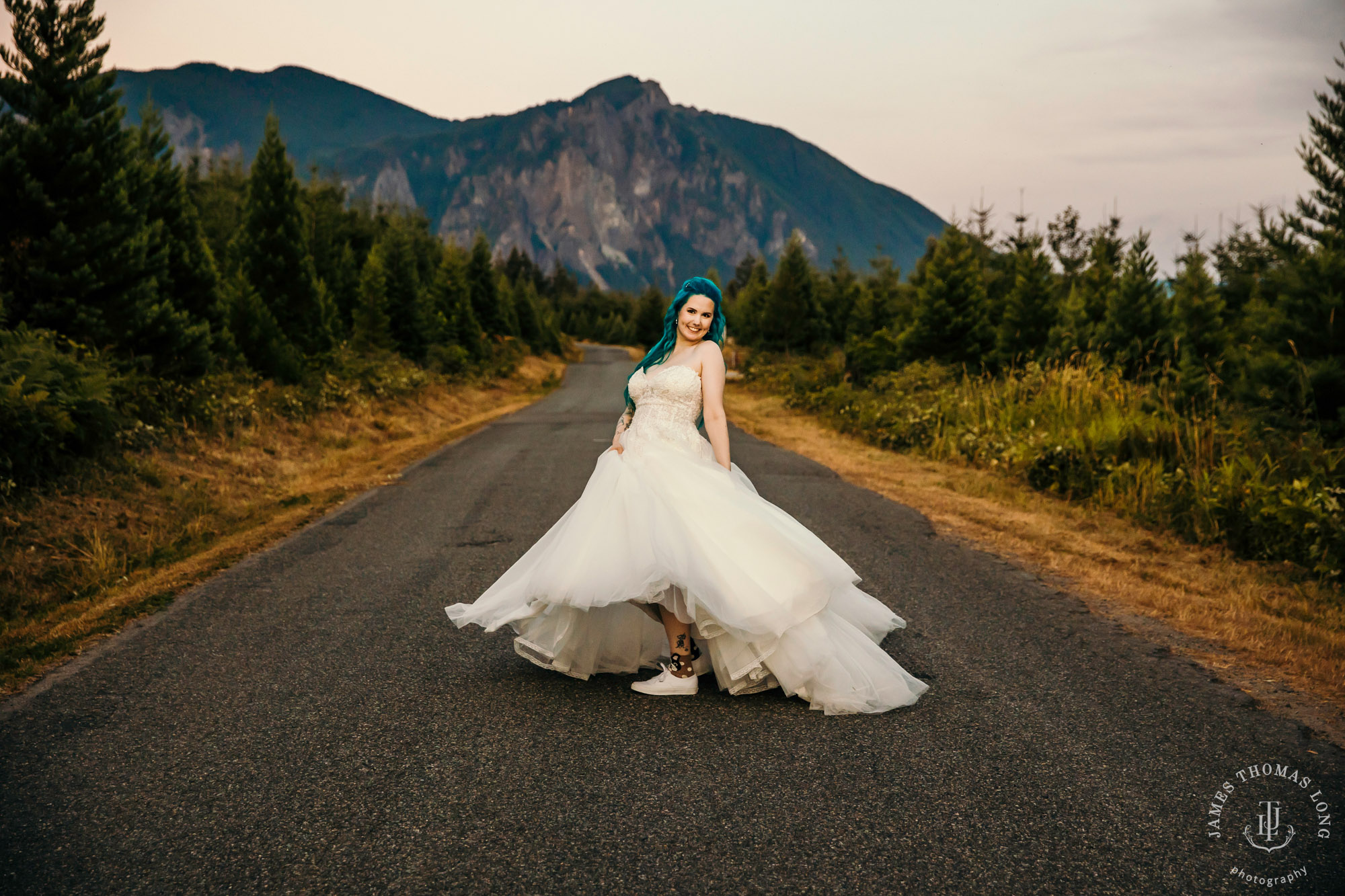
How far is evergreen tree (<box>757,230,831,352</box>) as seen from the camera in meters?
37.5

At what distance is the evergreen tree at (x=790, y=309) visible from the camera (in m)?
37.5

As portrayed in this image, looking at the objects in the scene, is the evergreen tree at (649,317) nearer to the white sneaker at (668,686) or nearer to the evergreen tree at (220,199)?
the evergreen tree at (220,199)

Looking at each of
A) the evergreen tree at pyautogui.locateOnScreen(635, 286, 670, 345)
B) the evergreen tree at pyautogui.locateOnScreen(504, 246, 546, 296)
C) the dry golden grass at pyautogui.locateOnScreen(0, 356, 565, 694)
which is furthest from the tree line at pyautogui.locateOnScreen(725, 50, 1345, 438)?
the evergreen tree at pyautogui.locateOnScreen(504, 246, 546, 296)

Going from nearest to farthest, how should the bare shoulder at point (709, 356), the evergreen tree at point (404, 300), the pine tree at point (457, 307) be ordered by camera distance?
the bare shoulder at point (709, 356) < the evergreen tree at point (404, 300) < the pine tree at point (457, 307)

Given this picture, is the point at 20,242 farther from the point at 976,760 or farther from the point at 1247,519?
the point at 1247,519

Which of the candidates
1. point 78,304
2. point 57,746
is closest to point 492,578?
point 57,746

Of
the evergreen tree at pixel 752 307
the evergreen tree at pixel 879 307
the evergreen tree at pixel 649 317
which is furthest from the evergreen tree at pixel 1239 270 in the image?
the evergreen tree at pixel 649 317

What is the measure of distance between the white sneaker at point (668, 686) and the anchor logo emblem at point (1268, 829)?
225 centimetres

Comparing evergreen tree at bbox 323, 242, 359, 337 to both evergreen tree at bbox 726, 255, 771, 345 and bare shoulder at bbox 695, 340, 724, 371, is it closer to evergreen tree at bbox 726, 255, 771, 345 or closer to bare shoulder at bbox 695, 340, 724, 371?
evergreen tree at bbox 726, 255, 771, 345

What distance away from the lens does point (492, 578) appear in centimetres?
618

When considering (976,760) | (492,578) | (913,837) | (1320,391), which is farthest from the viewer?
(1320,391)

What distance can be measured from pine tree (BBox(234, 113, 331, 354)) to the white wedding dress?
16977 mm

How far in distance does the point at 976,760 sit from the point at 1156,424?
7795 millimetres

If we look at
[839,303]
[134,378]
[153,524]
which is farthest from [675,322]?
[839,303]
